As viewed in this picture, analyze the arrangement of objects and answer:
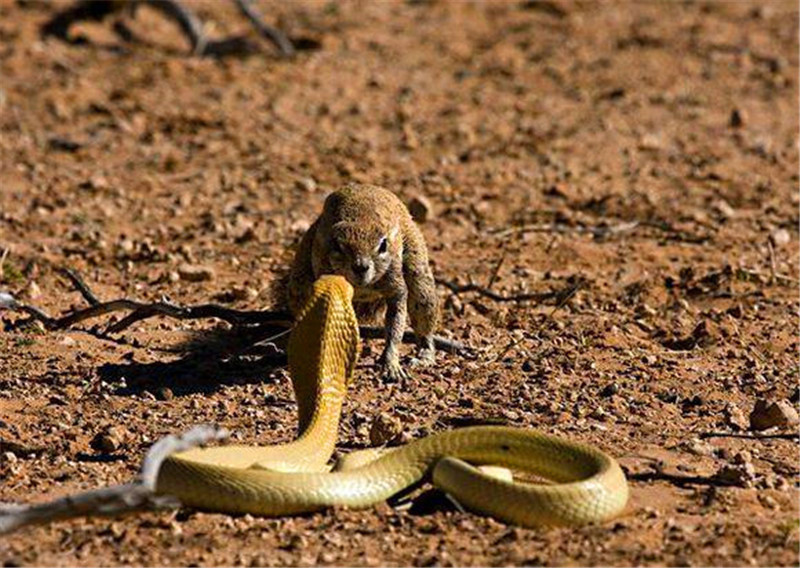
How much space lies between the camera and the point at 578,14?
778 inches

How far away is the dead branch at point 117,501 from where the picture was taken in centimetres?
576

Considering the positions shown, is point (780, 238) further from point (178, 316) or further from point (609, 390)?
point (178, 316)

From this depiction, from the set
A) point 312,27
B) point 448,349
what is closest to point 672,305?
point 448,349

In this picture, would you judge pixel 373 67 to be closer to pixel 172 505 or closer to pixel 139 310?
pixel 139 310

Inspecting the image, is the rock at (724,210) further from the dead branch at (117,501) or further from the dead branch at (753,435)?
the dead branch at (117,501)

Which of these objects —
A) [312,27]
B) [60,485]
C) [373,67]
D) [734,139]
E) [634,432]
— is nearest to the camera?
[60,485]

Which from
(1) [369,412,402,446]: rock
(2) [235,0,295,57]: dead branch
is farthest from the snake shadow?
(2) [235,0,295,57]: dead branch

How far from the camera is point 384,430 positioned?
7754 millimetres

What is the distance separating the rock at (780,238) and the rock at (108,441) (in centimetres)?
609

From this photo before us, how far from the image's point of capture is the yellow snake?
6668 millimetres

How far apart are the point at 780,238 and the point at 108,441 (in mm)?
6361

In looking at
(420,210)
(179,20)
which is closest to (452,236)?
(420,210)

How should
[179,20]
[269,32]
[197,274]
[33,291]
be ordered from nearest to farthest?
[33,291]
[197,274]
[269,32]
[179,20]

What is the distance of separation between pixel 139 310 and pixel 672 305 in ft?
11.7
